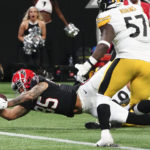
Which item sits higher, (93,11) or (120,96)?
(120,96)

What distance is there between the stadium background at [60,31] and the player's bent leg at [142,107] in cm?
1080

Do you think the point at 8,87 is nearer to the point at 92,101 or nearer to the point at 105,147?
the point at 92,101

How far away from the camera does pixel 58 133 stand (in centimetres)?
888

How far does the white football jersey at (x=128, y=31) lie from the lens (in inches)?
316

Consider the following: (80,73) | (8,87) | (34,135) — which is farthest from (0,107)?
(8,87)

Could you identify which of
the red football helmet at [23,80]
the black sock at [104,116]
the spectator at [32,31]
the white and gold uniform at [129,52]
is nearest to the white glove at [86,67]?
the white and gold uniform at [129,52]

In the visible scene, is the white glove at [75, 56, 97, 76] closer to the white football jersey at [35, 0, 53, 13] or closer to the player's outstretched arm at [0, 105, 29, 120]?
the player's outstretched arm at [0, 105, 29, 120]

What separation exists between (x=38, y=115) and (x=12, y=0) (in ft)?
27.0

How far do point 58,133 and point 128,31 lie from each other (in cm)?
151

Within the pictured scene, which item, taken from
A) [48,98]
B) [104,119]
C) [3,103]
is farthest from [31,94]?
[104,119]

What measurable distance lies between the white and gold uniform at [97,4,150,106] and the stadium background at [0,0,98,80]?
10.6 meters

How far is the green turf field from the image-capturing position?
7655 millimetres

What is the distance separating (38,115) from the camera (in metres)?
11.5

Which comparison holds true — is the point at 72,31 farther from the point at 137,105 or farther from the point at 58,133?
the point at 137,105
